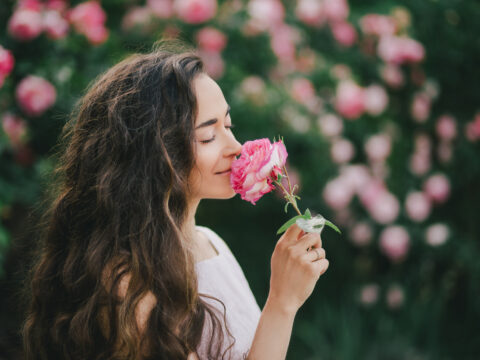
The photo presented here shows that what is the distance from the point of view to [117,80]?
1.32 m

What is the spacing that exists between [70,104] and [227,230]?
5.00 ft

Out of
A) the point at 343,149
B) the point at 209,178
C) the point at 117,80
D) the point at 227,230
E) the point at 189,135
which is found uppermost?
the point at 117,80

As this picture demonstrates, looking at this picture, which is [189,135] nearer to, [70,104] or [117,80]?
[117,80]

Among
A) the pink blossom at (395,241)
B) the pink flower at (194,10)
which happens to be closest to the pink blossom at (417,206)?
the pink blossom at (395,241)

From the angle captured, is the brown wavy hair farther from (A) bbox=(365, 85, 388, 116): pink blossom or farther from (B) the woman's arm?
(A) bbox=(365, 85, 388, 116): pink blossom

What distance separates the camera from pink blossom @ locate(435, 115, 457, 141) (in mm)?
3287

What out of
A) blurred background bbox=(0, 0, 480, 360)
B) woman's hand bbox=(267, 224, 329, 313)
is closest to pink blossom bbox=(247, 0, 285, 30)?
blurred background bbox=(0, 0, 480, 360)

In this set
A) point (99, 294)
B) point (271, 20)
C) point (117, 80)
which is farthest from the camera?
point (271, 20)

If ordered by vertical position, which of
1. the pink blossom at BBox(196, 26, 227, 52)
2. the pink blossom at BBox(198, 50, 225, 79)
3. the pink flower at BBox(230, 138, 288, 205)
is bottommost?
the pink flower at BBox(230, 138, 288, 205)

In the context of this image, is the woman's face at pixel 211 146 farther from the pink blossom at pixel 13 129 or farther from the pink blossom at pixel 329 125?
the pink blossom at pixel 329 125

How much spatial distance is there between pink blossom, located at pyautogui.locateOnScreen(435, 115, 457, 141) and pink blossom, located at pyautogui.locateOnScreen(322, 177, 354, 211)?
95 cm

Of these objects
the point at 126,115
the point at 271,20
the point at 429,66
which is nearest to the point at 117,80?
the point at 126,115

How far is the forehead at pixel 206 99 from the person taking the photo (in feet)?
4.15

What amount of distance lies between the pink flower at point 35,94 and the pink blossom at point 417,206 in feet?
7.79
